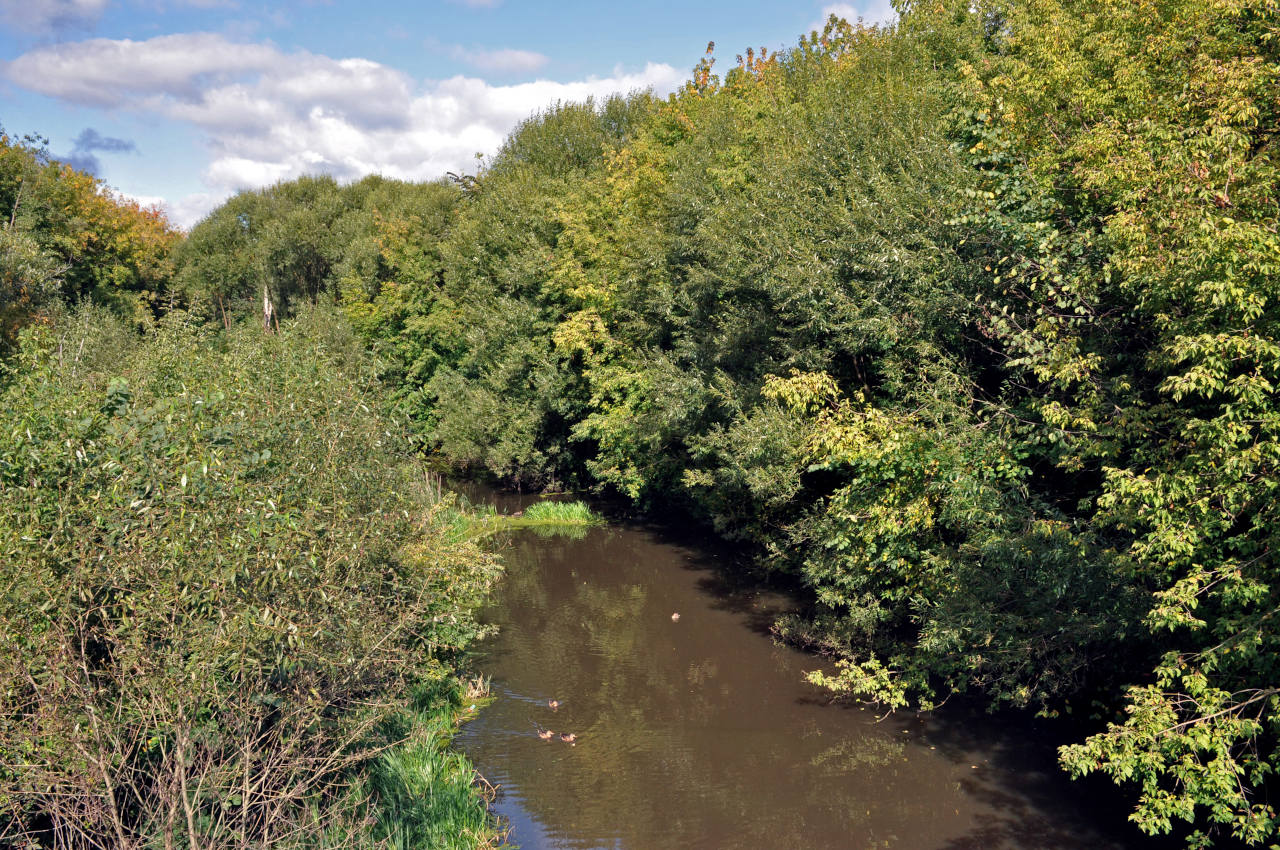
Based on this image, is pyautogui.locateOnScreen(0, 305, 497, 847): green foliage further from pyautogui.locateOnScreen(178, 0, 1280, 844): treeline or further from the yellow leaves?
the yellow leaves

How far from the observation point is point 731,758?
48.8ft

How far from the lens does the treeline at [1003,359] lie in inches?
370

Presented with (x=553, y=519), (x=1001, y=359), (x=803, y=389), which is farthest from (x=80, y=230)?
(x=1001, y=359)

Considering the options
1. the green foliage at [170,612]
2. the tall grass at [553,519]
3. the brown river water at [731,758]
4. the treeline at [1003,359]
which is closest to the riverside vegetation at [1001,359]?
the treeline at [1003,359]

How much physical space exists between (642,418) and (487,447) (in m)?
10.9

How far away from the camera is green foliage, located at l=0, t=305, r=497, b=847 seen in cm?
652

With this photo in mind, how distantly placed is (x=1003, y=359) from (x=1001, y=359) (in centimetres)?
5

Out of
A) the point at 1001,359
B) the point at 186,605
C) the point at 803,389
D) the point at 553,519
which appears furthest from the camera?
the point at 553,519

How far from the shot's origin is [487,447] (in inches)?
1406

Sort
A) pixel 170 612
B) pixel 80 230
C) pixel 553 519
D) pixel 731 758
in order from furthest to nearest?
pixel 80 230 → pixel 553 519 → pixel 731 758 → pixel 170 612

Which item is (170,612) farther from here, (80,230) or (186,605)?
(80,230)

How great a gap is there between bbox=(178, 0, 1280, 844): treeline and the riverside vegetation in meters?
0.07

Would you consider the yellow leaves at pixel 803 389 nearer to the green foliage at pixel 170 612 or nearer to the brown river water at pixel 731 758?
the brown river water at pixel 731 758

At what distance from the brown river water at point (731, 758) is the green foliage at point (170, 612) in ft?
18.3
